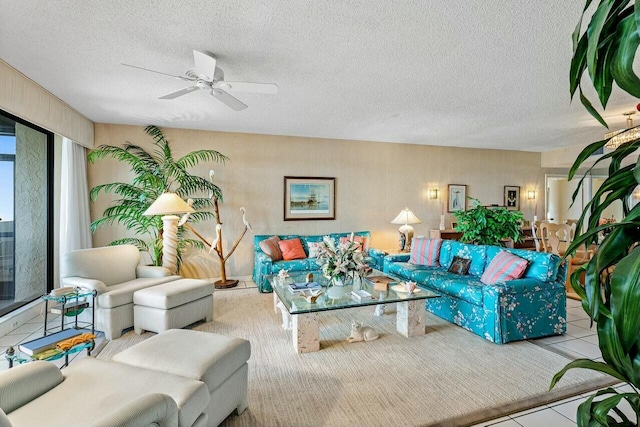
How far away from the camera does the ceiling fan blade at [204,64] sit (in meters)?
2.40

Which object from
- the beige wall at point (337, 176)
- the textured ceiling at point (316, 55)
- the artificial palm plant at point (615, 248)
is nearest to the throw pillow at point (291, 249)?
the beige wall at point (337, 176)

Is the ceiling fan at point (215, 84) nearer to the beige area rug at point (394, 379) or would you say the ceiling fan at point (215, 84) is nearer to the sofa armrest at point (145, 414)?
the beige area rug at point (394, 379)

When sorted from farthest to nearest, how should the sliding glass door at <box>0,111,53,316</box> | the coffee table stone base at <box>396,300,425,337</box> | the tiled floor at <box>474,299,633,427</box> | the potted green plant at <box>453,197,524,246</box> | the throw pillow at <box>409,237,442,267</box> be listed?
1. the throw pillow at <box>409,237,442,267</box>
2. the potted green plant at <box>453,197,524,246</box>
3. the sliding glass door at <box>0,111,53,316</box>
4. the coffee table stone base at <box>396,300,425,337</box>
5. the tiled floor at <box>474,299,633,427</box>

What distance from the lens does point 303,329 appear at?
2883 millimetres

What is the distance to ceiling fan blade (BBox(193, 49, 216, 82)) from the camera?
240 cm

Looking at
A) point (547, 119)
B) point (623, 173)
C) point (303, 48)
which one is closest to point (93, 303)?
point (303, 48)

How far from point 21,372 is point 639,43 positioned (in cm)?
256

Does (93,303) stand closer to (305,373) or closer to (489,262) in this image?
(305,373)

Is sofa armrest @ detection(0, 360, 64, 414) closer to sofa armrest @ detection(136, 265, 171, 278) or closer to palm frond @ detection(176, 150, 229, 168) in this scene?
sofa armrest @ detection(136, 265, 171, 278)

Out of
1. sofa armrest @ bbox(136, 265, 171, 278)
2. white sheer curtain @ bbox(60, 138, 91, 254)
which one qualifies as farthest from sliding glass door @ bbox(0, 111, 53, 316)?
sofa armrest @ bbox(136, 265, 171, 278)

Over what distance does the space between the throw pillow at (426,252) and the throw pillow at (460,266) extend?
379 millimetres

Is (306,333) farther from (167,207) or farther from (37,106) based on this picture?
(37,106)

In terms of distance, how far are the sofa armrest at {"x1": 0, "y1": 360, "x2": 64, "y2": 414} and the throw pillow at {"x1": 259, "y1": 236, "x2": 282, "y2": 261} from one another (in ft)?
11.1

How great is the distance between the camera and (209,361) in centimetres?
180
